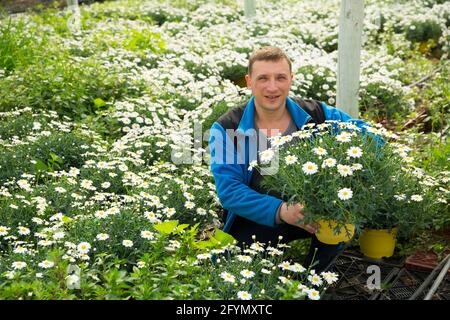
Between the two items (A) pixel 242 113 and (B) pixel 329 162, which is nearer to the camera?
(B) pixel 329 162

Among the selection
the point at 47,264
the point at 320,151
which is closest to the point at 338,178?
the point at 320,151

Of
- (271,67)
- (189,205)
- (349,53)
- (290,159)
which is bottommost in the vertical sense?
(189,205)

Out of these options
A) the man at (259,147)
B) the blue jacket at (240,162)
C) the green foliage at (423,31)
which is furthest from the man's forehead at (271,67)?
the green foliage at (423,31)

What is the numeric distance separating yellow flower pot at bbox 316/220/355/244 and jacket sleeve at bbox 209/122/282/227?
258 millimetres

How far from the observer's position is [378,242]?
3.57m

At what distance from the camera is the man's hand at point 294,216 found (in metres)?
3.07

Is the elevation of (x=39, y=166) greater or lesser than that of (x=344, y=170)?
lesser

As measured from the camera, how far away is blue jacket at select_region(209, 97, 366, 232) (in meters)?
3.28

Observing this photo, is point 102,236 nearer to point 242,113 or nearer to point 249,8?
point 242,113

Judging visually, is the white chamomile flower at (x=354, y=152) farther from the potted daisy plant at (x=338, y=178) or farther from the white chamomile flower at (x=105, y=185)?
the white chamomile flower at (x=105, y=185)

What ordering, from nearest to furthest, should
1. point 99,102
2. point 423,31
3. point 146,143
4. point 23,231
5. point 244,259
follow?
point 244,259
point 23,231
point 146,143
point 99,102
point 423,31

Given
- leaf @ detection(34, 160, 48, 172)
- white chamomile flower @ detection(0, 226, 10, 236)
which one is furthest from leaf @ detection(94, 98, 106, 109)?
white chamomile flower @ detection(0, 226, 10, 236)

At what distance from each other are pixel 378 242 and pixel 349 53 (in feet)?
6.71
